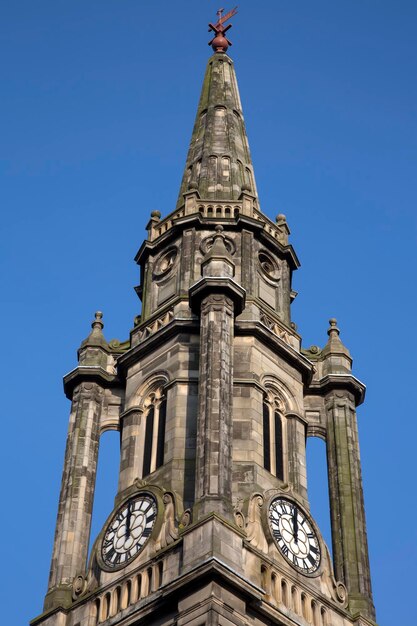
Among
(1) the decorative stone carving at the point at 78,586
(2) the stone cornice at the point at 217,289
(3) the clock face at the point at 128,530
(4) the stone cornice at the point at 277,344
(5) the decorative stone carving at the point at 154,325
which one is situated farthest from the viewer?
(5) the decorative stone carving at the point at 154,325

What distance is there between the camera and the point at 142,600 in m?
38.0

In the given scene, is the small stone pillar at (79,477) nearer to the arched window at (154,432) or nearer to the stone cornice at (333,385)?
the arched window at (154,432)

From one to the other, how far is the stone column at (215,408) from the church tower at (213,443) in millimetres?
47

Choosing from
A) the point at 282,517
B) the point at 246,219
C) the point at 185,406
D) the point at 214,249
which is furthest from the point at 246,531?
the point at 246,219

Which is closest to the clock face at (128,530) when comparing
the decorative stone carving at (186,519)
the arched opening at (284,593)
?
the decorative stone carving at (186,519)

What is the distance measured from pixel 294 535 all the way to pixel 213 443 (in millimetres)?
3708

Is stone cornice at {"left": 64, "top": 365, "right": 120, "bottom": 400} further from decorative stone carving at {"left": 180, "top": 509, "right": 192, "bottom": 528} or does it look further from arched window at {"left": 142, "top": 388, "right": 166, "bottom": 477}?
decorative stone carving at {"left": 180, "top": 509, "right": 192, "bottom": 528}

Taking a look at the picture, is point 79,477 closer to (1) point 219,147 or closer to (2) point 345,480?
(2) point 345,480

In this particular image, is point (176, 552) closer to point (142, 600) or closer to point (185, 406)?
point (142, 600)

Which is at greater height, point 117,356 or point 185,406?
point 117,356

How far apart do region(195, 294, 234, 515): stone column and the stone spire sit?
8.24 metres

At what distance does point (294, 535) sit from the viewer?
41.2 m

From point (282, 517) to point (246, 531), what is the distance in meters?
1.99

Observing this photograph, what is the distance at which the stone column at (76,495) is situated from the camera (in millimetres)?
41625
